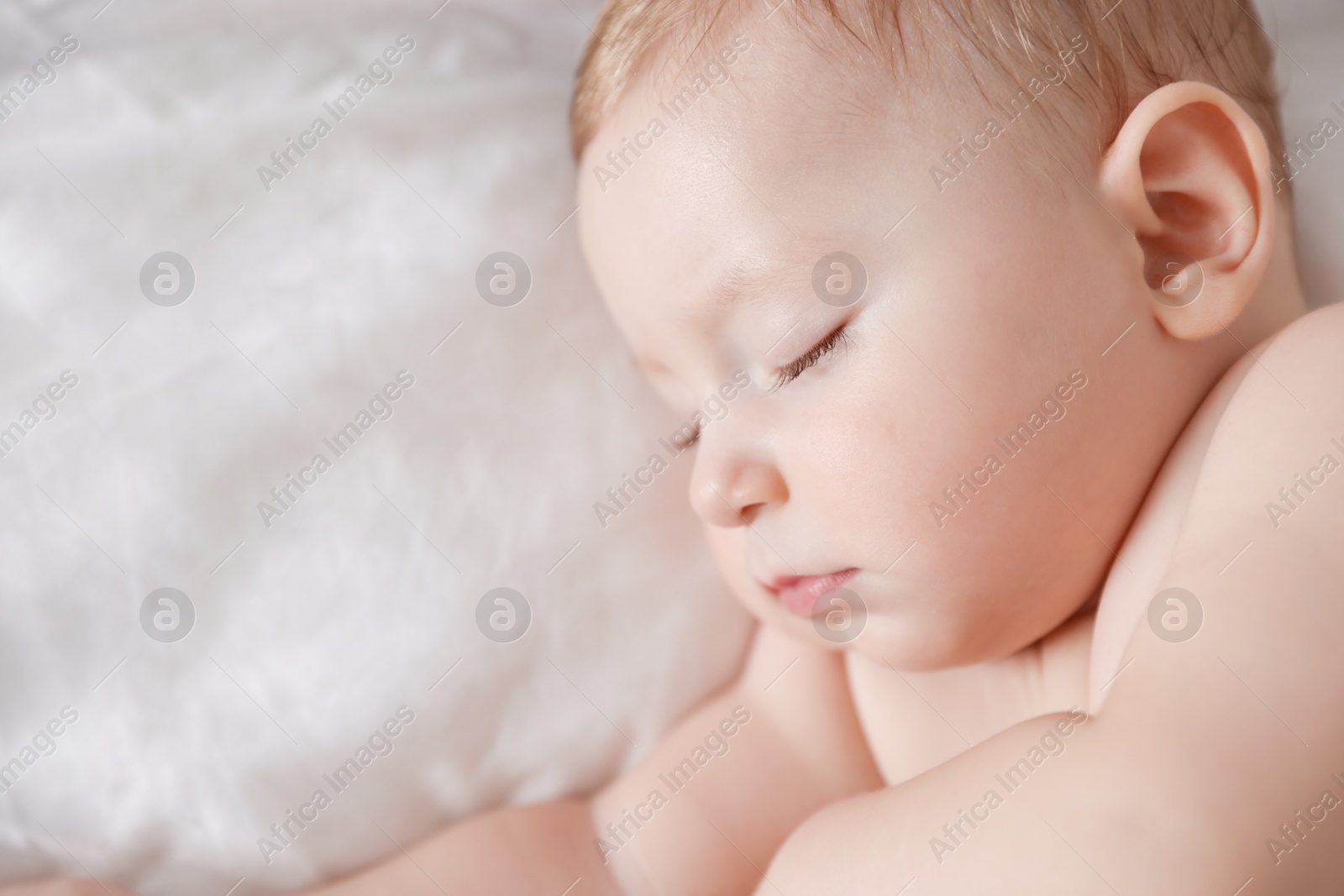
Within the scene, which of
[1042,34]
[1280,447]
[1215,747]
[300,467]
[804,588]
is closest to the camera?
[1215,747]

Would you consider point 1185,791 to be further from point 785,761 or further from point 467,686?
point 467,686

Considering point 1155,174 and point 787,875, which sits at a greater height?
point 1155,174

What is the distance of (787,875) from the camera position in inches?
38.7

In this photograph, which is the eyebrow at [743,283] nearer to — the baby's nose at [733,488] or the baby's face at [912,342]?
the baby's face at [912,342]

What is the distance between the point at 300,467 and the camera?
127cm

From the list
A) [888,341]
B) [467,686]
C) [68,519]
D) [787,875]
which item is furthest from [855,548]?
[68,519]

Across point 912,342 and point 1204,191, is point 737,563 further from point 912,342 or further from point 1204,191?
point 1204,191

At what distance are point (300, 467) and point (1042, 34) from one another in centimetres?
95

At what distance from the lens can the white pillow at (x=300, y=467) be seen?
1188 millimetres

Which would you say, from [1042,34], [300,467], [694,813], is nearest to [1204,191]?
[1042,34]

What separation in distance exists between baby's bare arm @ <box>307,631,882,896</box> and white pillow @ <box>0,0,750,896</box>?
41 mm

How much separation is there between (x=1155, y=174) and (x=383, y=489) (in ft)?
3.03

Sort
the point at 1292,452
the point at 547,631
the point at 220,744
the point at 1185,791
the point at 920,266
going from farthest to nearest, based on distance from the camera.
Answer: the point at 547,631 < the point at 220,744 < the point at 920,266 < the point at 1292,452 < the point at 1185,791

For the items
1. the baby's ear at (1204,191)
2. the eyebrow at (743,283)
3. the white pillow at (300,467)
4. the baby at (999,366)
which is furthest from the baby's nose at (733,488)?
the baby's ear at (1204,191)
